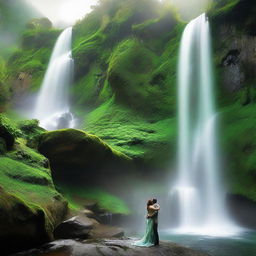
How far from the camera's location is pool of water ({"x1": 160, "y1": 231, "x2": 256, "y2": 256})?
10749 millimetres

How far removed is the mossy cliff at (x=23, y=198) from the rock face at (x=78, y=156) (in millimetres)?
1361

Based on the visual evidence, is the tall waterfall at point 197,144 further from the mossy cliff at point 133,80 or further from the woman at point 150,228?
the woman at point 150,228

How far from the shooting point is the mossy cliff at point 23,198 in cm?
806

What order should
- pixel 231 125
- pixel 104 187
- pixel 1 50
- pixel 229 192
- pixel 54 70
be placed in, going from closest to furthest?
pixel 229 192, pixel 104 187, pixel 231 125, pixel 54 70, pixel 1 50

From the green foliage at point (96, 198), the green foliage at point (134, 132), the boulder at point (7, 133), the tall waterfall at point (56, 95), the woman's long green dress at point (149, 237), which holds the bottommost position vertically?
the woman's long green dress at point (149, 237)

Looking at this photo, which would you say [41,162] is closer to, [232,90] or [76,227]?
[76,227]

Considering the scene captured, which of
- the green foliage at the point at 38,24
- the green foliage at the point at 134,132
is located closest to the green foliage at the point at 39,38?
the green foliage at the point at 38,24

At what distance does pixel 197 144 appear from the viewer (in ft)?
69.8

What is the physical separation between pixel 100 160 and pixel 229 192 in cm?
742

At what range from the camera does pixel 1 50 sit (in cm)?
5053

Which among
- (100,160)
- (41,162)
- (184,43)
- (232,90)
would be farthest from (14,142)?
(184,43)

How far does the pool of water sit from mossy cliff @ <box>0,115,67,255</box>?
16.6 ft

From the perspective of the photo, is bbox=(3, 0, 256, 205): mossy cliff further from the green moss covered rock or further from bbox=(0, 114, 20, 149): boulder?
the green moss covered rock

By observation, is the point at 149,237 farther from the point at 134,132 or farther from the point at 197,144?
the point at 134,132
